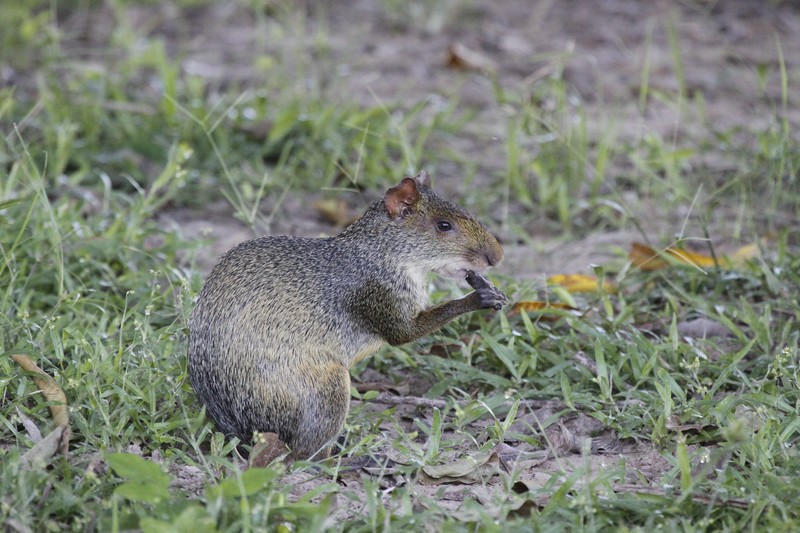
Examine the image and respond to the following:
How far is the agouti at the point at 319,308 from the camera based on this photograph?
12.2 feet

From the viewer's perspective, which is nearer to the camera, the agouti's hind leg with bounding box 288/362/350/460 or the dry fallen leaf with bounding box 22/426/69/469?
the dry fallen leaf with bounding box 22/426/69/469

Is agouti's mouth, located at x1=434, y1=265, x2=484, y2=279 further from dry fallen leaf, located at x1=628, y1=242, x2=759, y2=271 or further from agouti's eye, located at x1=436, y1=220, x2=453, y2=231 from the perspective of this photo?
dry fallen leaf, located at x1=628, y1=242, x2=759, y2=271

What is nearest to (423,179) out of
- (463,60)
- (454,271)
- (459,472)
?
(454,271)

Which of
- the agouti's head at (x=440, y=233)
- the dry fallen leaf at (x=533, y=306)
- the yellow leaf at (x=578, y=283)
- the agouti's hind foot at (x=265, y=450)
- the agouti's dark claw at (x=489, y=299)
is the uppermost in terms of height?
the agouti's head at (x=440, y=233)

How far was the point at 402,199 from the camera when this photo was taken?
4184 millimetres

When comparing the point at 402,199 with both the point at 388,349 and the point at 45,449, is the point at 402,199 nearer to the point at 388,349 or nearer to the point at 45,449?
the point at 388,349

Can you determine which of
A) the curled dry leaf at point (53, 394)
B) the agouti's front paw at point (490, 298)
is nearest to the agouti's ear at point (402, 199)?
the agouti's front paw at point (490, 298)

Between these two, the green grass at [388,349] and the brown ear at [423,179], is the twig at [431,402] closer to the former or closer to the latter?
the green grass at [388,349]

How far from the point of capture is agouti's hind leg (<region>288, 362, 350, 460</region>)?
3740 mm

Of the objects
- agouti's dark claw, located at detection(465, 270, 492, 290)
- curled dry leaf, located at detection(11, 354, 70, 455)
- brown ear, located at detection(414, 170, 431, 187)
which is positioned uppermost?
brown ear, located at detection(414, 170, 431, 187)

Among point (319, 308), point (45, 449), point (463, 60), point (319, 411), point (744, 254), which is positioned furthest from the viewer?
point (463, 60)

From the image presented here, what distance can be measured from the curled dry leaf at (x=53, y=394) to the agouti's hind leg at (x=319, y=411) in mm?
734

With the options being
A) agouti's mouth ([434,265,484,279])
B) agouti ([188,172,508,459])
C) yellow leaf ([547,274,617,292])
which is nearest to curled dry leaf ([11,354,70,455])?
agouti ([188,172,508,459])

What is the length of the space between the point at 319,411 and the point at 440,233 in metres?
0.87
